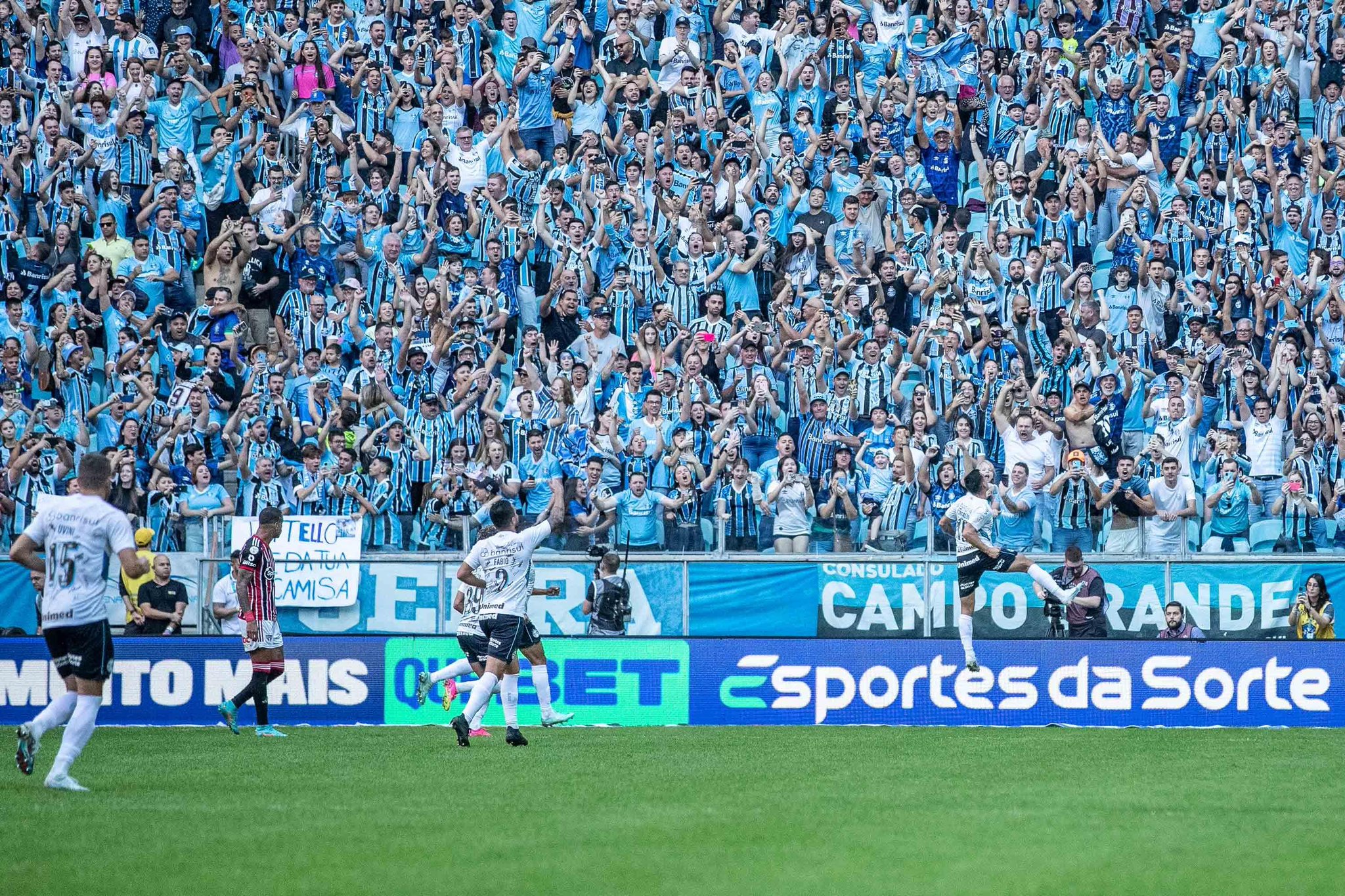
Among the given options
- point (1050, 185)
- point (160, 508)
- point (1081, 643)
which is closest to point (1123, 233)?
point (1050, 185)

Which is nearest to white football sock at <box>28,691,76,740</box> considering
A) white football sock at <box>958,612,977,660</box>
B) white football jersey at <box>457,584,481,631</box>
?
white football jersey at <box>457,584,481,631</box>

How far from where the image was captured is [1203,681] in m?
18.6

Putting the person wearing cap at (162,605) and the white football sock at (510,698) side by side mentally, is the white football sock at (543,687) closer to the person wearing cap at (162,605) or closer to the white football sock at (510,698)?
the white football sock at (510,698)

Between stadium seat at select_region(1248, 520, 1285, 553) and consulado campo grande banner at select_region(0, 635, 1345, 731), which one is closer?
consulado campo grande banner at select_region(0, 635, 1345, 731)

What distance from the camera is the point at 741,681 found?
62.8 feet

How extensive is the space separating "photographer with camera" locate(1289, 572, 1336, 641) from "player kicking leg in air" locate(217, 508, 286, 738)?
35.5ft

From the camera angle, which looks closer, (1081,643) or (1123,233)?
(1081,643)

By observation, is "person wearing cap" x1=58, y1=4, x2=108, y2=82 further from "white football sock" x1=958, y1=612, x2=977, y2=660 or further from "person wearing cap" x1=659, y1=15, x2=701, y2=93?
"white football sock" x1=958, y1=612, x2=977, y2=660

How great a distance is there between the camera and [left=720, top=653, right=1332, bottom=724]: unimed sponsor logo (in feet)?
60.8

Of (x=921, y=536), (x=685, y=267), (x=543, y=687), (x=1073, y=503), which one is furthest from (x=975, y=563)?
(x=685, y=267)

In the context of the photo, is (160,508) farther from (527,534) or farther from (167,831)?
(167,831)

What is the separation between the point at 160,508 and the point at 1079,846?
1472cm

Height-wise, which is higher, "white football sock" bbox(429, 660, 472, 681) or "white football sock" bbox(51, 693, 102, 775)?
"white football sock" bbox(51, 693, 102, 775)

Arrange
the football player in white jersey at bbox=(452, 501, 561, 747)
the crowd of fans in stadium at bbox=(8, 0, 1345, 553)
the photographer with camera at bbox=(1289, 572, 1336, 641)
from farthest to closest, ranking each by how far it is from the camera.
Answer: the crowd of fans in stadium at bbox=(8, 0, 1345, 553)
the photographer with camera at bbox=(1289, 572, 1336, 641)
the football player in white jersey at bbox=(452, 501, 561, 747)
